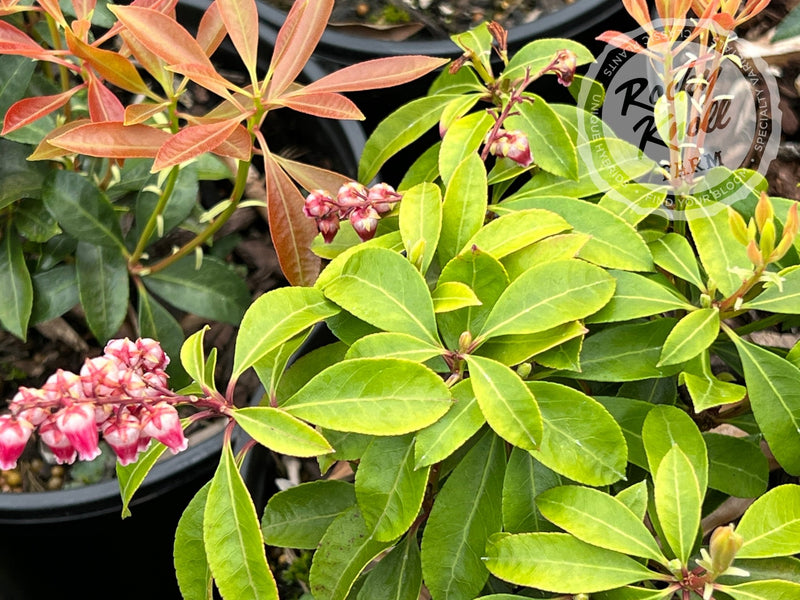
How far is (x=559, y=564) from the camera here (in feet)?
2.28

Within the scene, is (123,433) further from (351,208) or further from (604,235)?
(604,235)

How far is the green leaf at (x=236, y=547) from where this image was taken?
69 centimetres

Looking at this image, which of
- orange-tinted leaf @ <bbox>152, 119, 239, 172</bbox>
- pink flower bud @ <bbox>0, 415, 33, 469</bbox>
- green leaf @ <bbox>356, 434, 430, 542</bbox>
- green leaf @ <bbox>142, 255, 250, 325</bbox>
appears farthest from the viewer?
green leaf @ <bbox>142, 255, 250, 325</bbox>

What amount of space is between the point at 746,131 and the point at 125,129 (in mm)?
1045

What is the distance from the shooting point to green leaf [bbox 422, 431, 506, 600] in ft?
2.46

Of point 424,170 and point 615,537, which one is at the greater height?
point 424,170

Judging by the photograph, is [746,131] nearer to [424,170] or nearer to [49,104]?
[424,170]

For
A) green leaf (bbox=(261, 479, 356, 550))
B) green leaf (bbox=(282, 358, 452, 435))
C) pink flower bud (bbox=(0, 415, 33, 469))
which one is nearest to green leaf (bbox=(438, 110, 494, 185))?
green leaf (bbox=(282, 358, 452, 435))

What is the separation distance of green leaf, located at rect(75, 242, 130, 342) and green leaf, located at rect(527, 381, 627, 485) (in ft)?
2.38

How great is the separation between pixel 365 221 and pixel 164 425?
1.03 ft

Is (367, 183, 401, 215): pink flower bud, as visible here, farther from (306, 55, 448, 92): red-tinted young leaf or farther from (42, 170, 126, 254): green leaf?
(42, 170, 126, 254): green leaf

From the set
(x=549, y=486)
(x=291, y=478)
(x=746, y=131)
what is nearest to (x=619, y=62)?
(x=746, y=131)

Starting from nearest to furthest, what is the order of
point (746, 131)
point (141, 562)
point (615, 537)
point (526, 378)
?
point (615, 537), point (526, 378), point (746, 131), point (141, 562)

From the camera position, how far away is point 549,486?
2.49 ft
